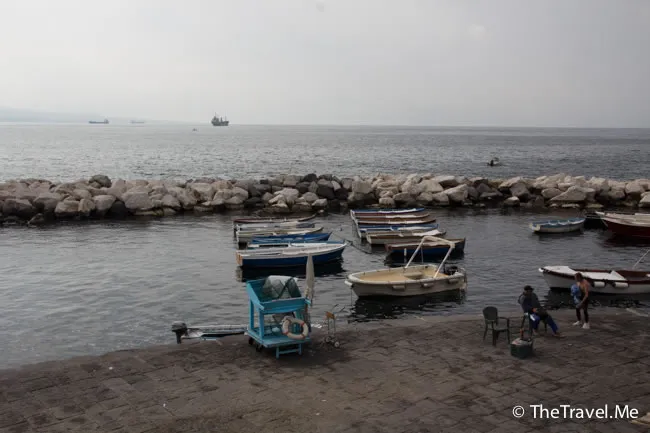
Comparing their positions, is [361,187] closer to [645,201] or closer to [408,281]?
[645,201]

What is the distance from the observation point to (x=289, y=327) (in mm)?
13898

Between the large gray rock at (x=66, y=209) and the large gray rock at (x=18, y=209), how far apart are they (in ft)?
5.37

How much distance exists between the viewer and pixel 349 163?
102 metres

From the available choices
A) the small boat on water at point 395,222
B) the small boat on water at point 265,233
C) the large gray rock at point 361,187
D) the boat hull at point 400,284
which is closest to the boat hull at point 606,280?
the boat hull at point 400,284

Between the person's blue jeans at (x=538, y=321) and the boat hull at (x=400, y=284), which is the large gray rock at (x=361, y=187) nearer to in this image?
the boat hull at (x=400, y=284)

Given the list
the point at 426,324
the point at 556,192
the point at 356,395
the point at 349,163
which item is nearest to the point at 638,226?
the point at 556,192

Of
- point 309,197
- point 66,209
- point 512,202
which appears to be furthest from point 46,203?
point 512,202

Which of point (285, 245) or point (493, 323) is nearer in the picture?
point (493, 323)

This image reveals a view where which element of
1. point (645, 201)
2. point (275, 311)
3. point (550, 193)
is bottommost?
point (645, 201)

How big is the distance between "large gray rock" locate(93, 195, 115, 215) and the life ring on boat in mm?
31132

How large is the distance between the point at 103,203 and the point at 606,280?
3253 centimetres

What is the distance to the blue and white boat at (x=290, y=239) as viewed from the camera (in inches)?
1228

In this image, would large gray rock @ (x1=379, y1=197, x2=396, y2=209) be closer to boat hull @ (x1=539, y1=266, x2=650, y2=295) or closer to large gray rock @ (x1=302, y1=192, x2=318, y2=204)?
large gray rock @ (x1=302, y1=192, x2=318, y2=204)

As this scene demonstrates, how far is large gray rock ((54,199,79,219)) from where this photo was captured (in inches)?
1586
